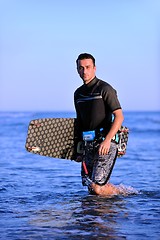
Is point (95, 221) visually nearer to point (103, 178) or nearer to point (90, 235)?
point (90, 235)

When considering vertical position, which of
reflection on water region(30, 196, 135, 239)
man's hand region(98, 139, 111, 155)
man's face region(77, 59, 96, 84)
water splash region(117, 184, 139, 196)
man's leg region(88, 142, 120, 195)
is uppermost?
man's face region(77, 59, 96, 84)

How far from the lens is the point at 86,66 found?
7082mm

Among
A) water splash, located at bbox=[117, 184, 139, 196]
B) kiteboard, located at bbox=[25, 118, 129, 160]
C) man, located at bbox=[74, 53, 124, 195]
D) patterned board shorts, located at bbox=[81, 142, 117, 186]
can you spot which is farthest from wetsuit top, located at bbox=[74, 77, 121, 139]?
water splash, located at bbox=[117, 184, 139, 196]

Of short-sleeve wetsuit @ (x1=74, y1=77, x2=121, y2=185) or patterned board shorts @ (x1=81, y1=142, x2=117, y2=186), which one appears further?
patterned board shorts @ (x1=81, y1=142, x2=117, y2=186)

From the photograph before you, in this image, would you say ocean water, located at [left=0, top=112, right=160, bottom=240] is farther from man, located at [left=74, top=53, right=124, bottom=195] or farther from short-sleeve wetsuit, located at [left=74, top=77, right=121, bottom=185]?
short-sleeve wetsuit, located at [left=74, top=77, right=121, bottom=185]

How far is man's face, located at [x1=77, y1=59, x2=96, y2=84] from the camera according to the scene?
23.2 ft

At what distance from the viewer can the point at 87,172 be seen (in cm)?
748

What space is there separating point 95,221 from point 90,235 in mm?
652

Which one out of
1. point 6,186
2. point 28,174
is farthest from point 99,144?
point 28,174

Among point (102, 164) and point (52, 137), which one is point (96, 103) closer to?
point (102, 164)

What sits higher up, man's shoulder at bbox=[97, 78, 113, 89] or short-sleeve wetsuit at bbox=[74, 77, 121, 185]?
man's shoulder at bbox=[97, 78, 113, 89]

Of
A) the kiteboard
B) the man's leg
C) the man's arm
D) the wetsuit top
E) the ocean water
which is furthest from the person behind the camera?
the kiteboard

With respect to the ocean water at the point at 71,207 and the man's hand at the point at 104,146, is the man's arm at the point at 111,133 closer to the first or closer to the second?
the man's hand at the point at 104,146

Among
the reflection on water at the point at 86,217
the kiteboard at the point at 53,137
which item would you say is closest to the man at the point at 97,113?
the reflection on water at the point at 86,217
